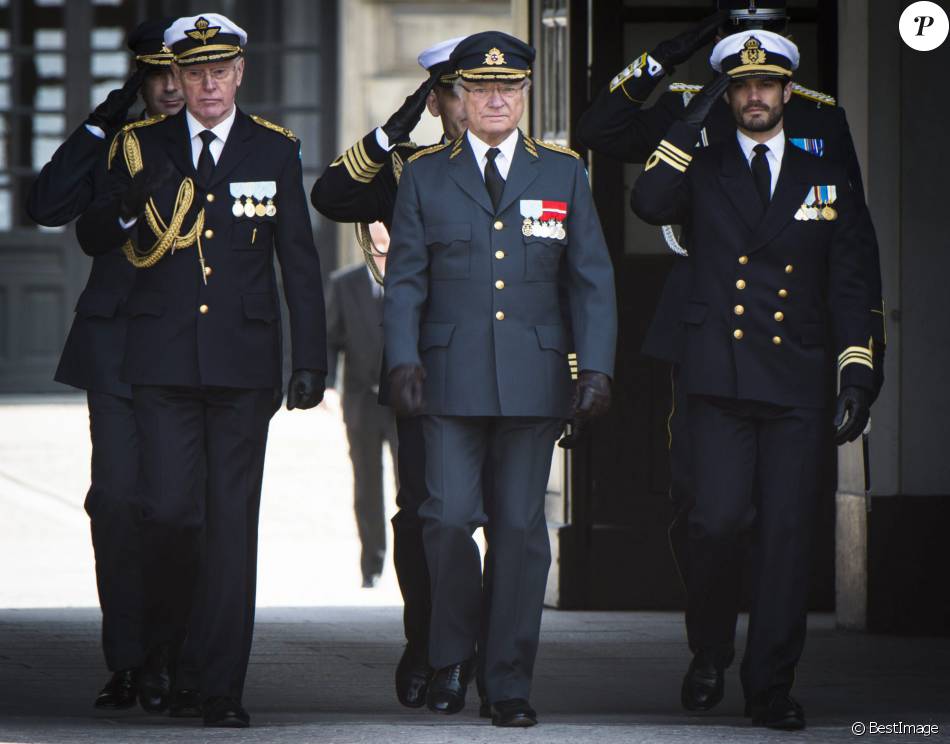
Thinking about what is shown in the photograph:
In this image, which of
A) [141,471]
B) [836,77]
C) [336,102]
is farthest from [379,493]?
[336,102]

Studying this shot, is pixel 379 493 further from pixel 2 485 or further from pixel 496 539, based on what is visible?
pixel 496 539

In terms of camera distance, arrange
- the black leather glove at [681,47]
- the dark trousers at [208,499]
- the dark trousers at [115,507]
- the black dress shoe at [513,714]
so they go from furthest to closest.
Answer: the dark trousers at [115,507] < the black leather glove at [681,47] < the dark trousers at [208,499] < the black dress shoe at [513,714]

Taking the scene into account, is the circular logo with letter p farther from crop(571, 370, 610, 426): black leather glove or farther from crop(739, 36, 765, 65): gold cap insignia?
crop(571, 370, 610, 426): black leather glove

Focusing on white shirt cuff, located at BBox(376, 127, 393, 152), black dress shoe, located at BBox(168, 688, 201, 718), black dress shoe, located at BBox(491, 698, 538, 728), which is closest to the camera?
black dress shoe, located at BBox(491, 698, 538, 728)

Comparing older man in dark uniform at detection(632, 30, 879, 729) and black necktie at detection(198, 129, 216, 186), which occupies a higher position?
black necktie at detection(198, 129, 216, 186)

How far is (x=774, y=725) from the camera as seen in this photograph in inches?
245

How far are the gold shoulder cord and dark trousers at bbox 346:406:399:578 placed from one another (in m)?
4.93

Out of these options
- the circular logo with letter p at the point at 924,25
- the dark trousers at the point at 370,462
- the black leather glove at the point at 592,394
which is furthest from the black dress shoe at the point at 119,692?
the dark trousers at the point at 370,462

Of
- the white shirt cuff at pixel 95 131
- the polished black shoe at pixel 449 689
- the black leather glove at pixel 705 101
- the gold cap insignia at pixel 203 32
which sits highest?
the gold cap insignia at pixel 203 32

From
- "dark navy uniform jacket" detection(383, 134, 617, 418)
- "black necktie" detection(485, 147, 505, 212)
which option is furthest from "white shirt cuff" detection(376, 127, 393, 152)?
"black necktie" detection(485, 147, 505, 212)

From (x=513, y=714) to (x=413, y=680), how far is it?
0.65 meters

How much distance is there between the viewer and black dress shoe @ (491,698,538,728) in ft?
20.2

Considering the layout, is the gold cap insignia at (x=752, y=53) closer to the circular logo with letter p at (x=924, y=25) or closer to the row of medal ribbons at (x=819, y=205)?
the row of medal ribbons at (x=819, y=205)

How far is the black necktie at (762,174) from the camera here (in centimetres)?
655
